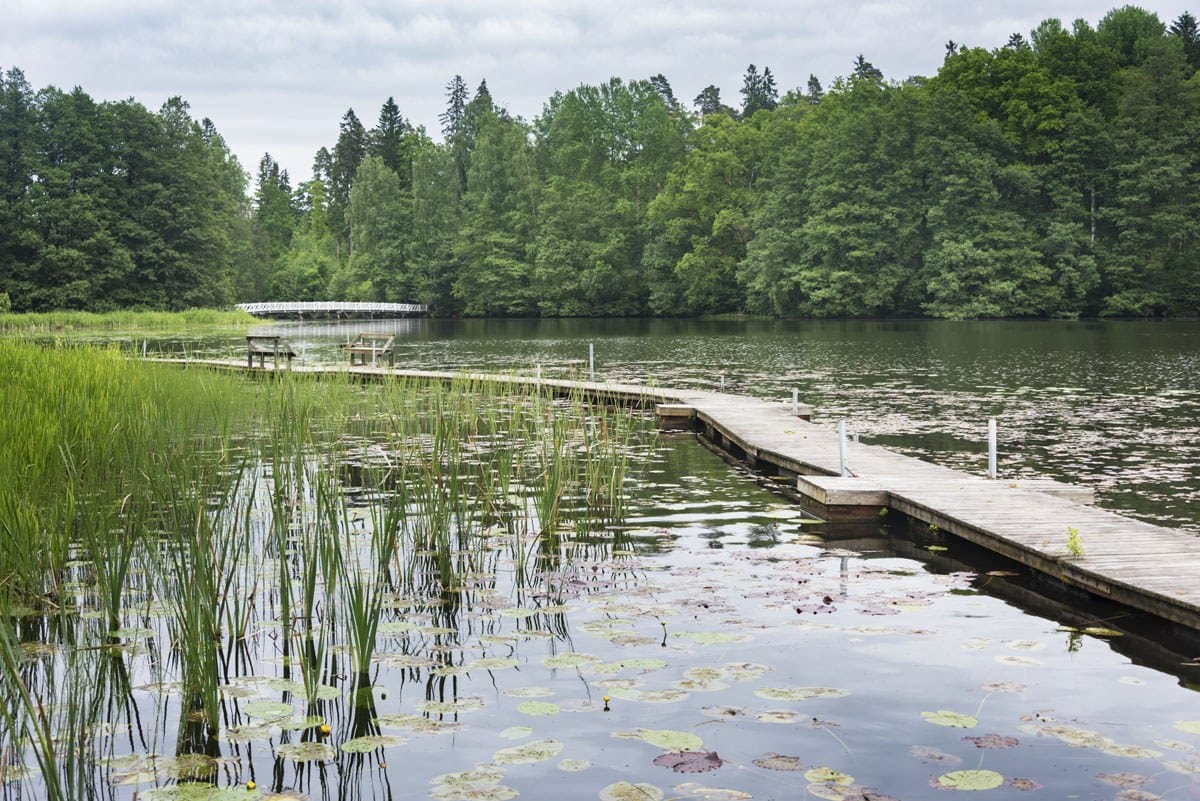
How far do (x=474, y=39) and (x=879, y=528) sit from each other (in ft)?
244

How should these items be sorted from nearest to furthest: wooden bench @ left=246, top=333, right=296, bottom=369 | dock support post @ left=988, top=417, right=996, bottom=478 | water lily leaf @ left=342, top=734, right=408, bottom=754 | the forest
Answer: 1. water lily leaf @ left=342, top=734, right=408, bottom=754
2. dock support post @ left=988, top=417, right=996, bottom=478
3. wooden bench @ left=246, top=333, right=296, bottom=369
4. the forest

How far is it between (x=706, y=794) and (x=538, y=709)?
3.61 feet

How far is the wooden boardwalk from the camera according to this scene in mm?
6902

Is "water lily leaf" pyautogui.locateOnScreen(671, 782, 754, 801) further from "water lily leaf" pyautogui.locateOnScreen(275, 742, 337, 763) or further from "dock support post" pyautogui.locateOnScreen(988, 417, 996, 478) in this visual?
"dock support post" pyautogui.locateOnScreen(988, 417, 996, 478)

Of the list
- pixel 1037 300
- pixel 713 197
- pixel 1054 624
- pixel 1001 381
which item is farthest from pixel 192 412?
pixel 713 197

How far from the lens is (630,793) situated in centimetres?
416

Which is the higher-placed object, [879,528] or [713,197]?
[713,197]

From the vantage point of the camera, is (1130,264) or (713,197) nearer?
(1130,264)

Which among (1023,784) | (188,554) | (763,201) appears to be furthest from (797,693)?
(763,201)

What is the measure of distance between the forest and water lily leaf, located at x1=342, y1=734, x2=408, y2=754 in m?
52.8

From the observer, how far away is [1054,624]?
22.2ft

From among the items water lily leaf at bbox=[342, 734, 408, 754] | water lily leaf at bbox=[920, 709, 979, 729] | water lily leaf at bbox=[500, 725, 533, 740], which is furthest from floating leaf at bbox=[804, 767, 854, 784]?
water lily leaf at bbox=[342, 734, 408, 754]

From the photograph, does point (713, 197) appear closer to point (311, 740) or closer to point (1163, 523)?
point (1163, 523)

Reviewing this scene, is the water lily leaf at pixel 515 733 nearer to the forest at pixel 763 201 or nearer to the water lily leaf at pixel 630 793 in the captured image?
the water lily leaf at pixel 630 793
